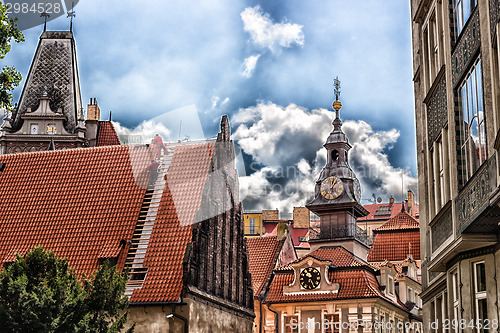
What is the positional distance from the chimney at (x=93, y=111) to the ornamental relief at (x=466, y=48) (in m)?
35.4

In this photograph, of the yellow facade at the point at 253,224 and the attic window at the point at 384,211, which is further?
the attic window at the point at 384,211

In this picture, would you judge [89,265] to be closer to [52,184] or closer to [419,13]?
[52,184]

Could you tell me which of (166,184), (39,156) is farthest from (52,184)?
(166,184)

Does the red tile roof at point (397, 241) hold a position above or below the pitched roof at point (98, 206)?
above

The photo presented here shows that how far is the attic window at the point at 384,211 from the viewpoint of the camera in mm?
99075

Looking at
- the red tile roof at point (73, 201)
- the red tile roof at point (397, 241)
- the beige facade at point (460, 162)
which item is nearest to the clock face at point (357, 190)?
the red tile roof at point (397, 241)

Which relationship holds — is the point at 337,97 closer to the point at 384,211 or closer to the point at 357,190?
the point at 357,190

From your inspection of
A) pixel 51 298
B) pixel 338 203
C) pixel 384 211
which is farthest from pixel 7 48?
pixel 384 211

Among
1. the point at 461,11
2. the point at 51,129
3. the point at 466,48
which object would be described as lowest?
the point at 466,48

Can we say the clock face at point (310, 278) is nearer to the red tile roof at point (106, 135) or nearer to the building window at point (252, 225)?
the red tile roof at point (106, 135)

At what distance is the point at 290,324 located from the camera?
41.8m

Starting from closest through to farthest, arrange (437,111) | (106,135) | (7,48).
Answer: (7,48) → (437,111) → (106,135)

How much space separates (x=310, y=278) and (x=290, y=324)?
2845 mm

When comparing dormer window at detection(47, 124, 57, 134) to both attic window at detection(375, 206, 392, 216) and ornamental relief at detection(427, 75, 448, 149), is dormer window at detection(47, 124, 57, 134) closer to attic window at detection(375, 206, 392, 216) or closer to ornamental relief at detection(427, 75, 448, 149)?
ornamental relief at detection(427, 75, 448, 149)
